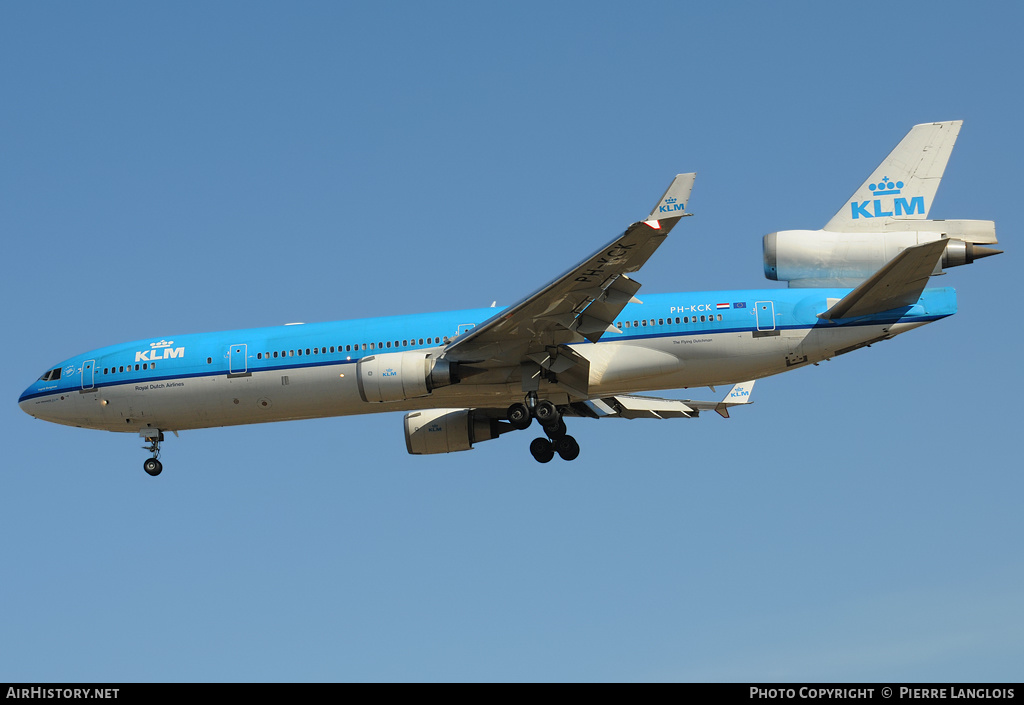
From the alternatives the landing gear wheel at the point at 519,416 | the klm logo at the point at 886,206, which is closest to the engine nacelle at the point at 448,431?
the landing gear wheel at the point at 519,416

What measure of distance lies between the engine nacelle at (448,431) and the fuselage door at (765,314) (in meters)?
7.54

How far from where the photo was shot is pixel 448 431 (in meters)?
31.2

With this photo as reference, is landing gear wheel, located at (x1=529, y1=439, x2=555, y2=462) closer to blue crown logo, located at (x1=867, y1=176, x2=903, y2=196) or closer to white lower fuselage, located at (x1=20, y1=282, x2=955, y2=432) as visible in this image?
white lower fuselage, located at (x1=20, y1=282, x2=955, y2=432)

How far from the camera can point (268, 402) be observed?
2853cm

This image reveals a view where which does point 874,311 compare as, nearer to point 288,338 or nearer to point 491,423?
point 491,423

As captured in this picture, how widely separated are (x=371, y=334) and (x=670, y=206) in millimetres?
9051

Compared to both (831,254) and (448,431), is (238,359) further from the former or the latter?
(831,254)

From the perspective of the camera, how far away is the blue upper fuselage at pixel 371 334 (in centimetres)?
2692

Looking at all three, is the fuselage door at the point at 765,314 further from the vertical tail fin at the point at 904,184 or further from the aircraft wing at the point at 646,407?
the aircraft wing at the point at 646,407

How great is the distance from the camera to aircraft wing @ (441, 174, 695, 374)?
23.9 metres

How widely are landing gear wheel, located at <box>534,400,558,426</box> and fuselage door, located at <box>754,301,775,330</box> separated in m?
5.05

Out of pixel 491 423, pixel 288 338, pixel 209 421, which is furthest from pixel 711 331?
pixel 209 421
